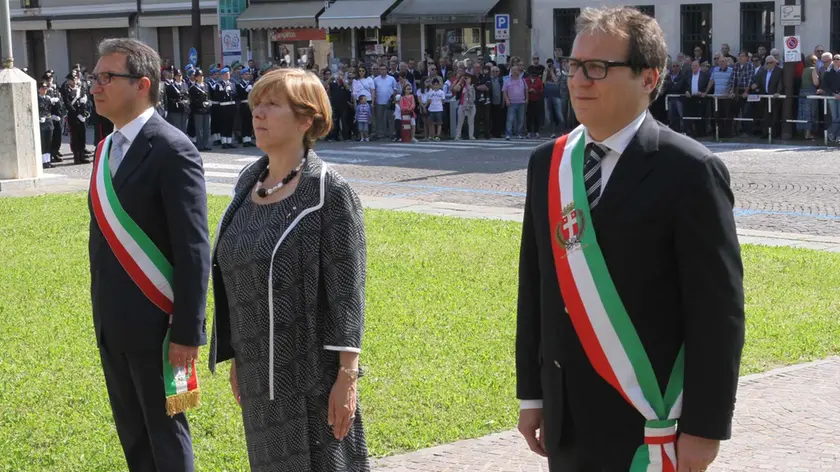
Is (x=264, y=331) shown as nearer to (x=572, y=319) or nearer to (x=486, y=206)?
(x=572, y=319)

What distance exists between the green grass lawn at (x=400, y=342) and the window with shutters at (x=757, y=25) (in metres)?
18.6

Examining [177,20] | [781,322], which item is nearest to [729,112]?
[781,322]

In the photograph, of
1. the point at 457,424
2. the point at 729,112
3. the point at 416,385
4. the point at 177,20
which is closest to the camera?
the point at 457,424

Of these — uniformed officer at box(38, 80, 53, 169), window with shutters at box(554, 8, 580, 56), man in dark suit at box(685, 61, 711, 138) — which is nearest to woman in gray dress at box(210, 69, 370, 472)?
uniformed officer at box(38, 80, 53, 169)

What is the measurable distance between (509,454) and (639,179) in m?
2.76

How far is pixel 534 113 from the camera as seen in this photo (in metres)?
27.4

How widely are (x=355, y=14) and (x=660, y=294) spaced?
3481 cm

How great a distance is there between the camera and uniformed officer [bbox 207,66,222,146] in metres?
26.1

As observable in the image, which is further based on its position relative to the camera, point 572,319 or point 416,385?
point 416,385

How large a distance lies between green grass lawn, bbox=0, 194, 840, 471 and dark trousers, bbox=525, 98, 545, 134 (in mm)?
14955

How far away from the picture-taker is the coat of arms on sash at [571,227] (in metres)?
3.08

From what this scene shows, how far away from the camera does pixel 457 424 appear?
19.7 feet

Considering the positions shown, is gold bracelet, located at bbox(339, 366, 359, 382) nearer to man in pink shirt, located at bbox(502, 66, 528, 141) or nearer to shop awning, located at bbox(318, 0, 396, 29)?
man in pink shirt, located at bbox(502, 66, 528, 141)

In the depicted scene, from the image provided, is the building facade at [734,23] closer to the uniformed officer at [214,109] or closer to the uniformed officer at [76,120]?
the uniformed officer at [214,109]
